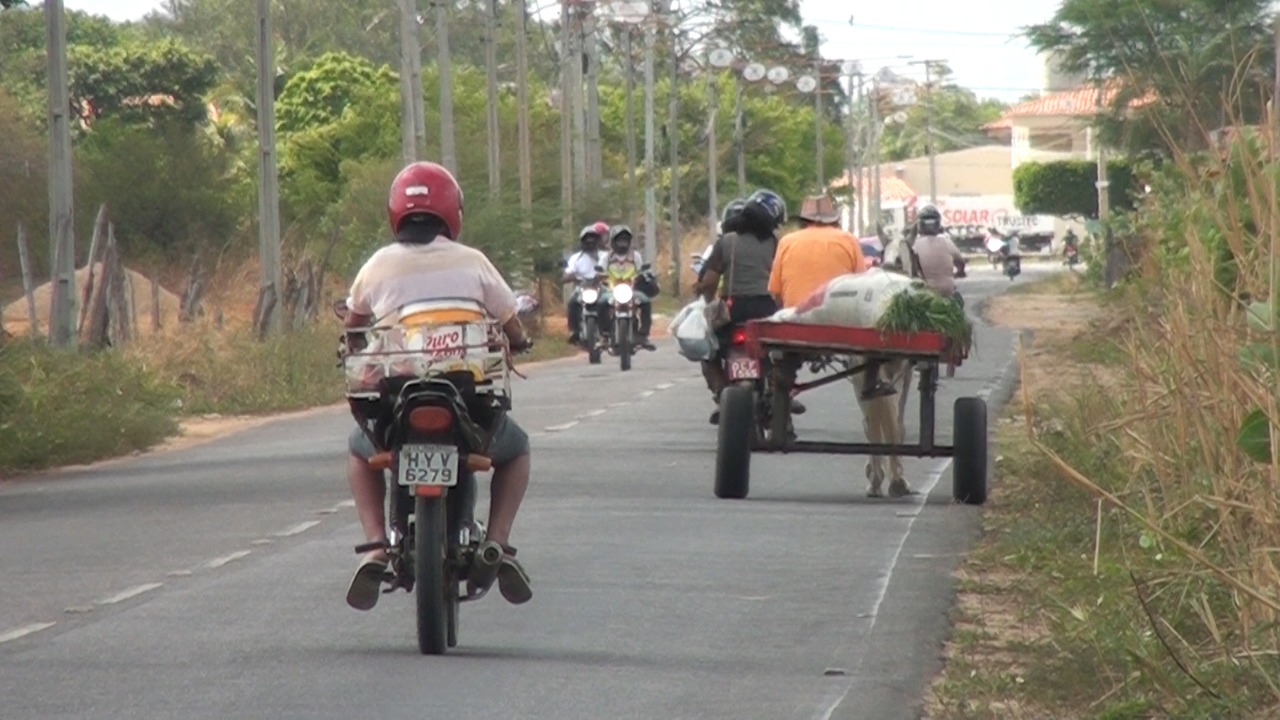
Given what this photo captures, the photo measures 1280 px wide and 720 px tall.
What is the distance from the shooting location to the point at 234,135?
7600 centimetres

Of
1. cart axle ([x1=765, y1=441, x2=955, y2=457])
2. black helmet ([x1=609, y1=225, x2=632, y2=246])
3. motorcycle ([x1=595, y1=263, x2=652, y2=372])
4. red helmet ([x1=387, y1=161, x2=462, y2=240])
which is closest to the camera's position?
red helmet ([x1=387, y1=161, x2=462, y2=240])

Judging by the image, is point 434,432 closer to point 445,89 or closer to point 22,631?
point 22,631

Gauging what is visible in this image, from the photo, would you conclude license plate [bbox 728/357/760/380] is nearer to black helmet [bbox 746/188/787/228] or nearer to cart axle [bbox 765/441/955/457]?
cart axle [bbox 765/441/955/457]

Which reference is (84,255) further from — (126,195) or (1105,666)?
(1105,666)

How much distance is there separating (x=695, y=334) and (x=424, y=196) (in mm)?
7399

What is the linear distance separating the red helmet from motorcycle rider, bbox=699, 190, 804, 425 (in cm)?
749

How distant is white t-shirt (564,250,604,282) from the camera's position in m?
33.3

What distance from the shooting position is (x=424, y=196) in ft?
31.2

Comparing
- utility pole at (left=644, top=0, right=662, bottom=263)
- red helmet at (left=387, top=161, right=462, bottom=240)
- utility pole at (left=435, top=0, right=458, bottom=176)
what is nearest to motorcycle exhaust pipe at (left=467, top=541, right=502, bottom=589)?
red helmet at (left=387, top=161, right=462, bottom=240)

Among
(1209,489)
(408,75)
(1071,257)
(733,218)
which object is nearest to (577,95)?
(408,75)

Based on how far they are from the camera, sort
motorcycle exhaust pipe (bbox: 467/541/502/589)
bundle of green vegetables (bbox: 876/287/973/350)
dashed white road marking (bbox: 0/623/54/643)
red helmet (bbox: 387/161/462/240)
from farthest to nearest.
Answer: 1. bundle of green vegetables (bbox: 876/287/973/350)
2. dashed white road marking (bbox: 0/623/54/643)
3. red helmet (bbox: 387/161/462/240)
4. motorcycle exhaust pipe (bbox: 467/541/502/589)

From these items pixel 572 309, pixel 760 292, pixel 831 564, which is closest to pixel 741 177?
pixel 572 309

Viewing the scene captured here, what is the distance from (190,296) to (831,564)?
79.4 ft

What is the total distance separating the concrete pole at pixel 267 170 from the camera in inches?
1286
